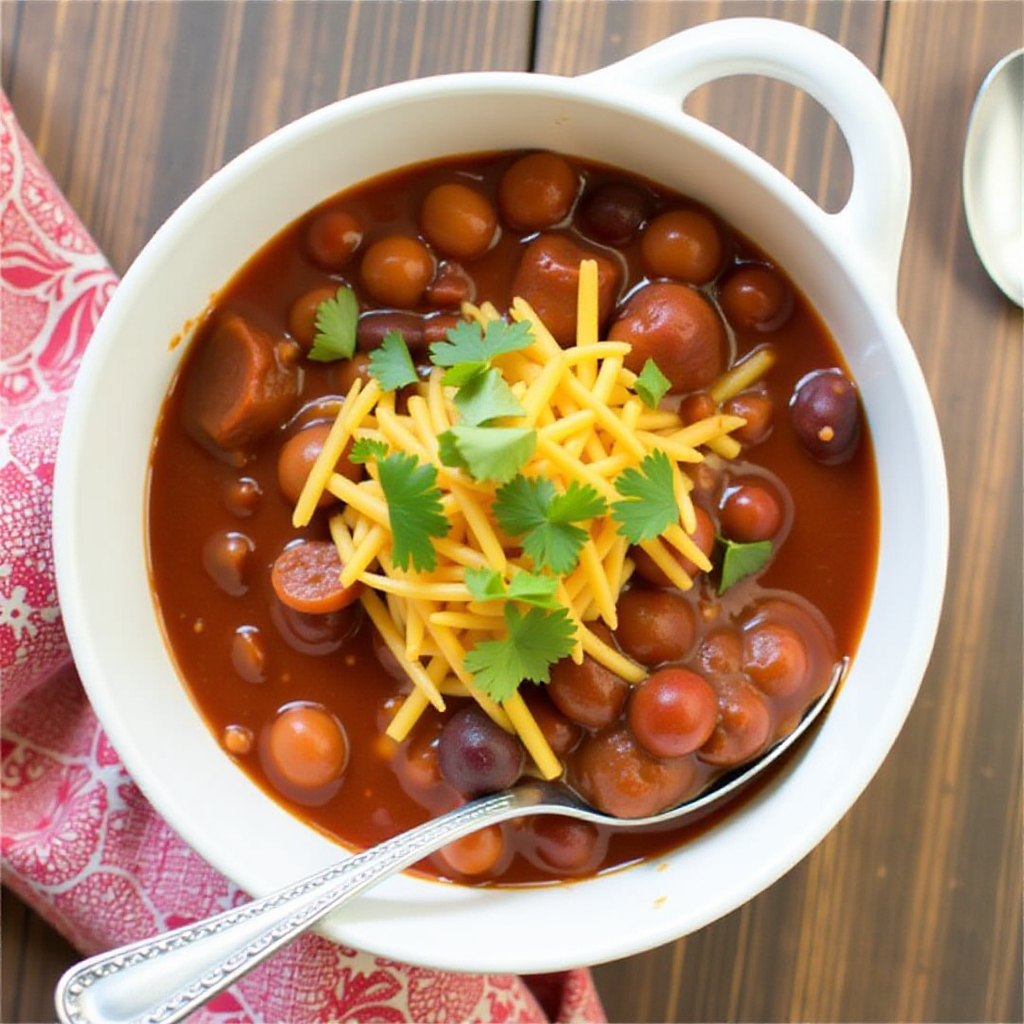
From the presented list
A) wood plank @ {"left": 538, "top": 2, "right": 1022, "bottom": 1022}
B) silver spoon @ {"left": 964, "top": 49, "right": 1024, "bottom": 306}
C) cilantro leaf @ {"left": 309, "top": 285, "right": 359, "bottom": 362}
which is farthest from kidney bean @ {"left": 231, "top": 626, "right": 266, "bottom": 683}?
silver spoon @ {"left": 964, "top": 49, "right": 1024, "bottom": 306}

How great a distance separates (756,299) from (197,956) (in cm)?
99

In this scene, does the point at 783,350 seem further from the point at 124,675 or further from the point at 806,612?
the point at 124,675

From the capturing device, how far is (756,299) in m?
1.49

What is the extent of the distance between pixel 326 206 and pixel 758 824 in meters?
0.94

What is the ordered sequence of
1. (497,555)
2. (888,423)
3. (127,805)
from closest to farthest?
(497,555) < (888,423) < (127,805)

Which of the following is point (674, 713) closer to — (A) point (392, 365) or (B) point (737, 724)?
(B) point (737, 724)

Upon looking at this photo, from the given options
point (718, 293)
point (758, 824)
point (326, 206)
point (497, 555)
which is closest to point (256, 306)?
point (326, 206)

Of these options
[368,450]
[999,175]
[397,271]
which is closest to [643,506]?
[368,450]

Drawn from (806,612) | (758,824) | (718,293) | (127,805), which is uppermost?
(718,293)

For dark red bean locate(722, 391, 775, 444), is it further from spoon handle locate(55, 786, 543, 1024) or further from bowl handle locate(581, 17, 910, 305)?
spoon handle locate(55, 786, 543, 1024)

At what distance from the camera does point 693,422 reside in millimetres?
1466

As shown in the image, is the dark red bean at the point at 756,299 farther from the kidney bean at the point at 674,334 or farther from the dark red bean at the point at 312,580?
the dark red bean at the point at 312,580

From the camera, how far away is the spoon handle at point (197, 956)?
1222 mm

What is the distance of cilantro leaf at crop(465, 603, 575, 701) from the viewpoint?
4.39ft
